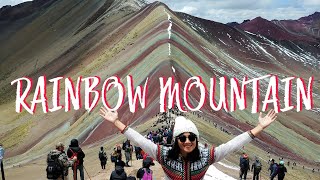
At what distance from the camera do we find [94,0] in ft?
474

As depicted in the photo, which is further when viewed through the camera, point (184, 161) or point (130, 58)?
point (130, 58)

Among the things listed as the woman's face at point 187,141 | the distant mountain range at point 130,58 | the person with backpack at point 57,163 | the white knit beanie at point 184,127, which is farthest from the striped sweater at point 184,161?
the distant mountain range at point 130,58

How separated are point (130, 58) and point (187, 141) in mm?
60314

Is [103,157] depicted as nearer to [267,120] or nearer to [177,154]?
[267,120]

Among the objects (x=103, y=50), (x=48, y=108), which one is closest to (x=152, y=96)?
(x=48, y=108)

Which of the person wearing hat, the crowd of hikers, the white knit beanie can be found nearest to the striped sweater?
the person wearing hat

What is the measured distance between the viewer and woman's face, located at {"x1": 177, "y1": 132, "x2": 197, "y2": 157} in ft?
16.1

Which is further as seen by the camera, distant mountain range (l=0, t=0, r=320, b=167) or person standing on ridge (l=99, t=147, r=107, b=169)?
distant mountain range (l=0, t=0, r=320, b=167)

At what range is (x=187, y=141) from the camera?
16.0 ft

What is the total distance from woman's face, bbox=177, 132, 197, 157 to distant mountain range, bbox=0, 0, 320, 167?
30245mm

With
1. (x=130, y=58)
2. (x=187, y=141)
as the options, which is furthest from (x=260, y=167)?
(x=130, y=58)

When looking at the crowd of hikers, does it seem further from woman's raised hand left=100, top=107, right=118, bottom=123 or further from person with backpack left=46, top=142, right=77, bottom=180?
woman's raised hand left=100, top=107, right=118, bottom=123

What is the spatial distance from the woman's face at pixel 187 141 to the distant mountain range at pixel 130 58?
99.2 ft

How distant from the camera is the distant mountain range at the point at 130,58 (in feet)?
153
